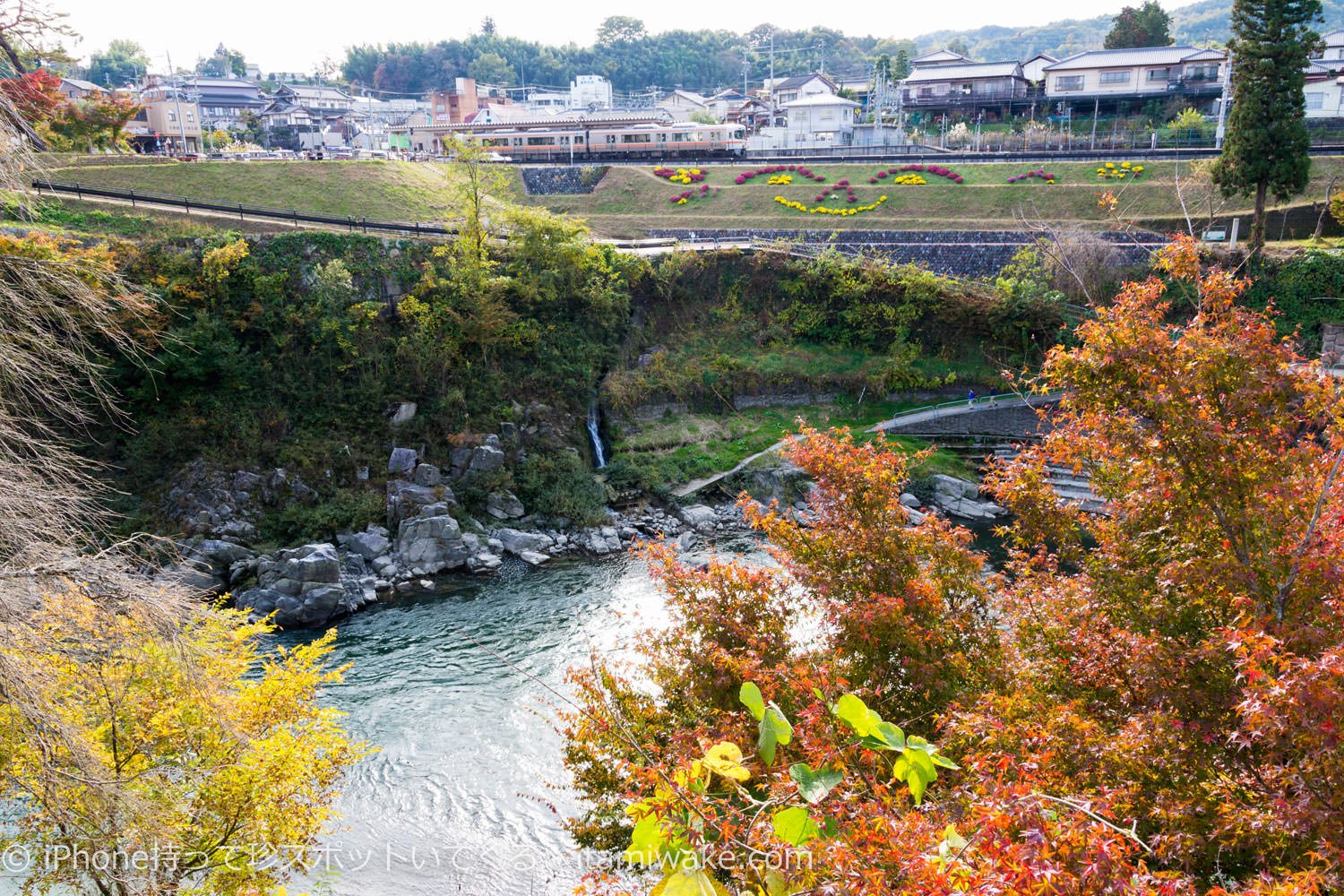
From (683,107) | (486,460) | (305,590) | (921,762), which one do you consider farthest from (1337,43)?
(921,762)

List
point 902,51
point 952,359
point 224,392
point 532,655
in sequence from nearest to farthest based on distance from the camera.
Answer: point 532,655
point 224,392
point 952,359
point 902,51

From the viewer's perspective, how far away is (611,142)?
41.6m

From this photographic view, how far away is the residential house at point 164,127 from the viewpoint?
1497 inches

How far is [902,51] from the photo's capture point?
59062 millimetres

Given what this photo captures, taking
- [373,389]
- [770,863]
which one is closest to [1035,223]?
[373,389]

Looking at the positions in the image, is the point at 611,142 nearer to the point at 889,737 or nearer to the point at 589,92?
the point at 589,92

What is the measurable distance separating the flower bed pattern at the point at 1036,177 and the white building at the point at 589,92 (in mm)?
46114

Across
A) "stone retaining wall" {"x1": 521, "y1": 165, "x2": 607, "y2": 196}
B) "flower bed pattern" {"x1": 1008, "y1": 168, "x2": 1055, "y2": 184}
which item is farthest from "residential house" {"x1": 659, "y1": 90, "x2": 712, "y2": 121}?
"flower bed pattern" {"x1": 1008, "y1": 168, "x2": 1055, "y2": 184}

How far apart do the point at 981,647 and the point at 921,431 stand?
687 inches

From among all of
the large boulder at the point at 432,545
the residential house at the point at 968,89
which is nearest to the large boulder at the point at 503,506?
the large boulder at the point at 432,545

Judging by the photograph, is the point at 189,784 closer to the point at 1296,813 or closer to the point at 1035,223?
the point at 1296,813

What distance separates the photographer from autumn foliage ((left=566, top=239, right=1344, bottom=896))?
136 inches

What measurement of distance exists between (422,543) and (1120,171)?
3025 centimetres

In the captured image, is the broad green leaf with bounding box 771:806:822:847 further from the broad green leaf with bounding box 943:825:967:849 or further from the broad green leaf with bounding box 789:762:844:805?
the broad green leaf with bounding box 943:825:967:849
